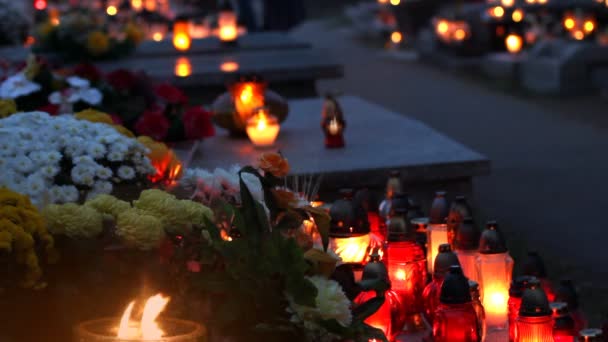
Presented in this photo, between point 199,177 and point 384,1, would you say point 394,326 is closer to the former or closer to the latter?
point 199,177

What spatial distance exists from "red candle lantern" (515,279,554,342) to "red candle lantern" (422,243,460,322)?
0.30 metres

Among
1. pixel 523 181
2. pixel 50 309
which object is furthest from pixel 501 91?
pixel 50 309

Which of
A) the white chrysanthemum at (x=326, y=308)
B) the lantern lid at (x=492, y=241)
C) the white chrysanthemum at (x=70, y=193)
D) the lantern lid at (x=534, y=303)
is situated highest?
the white chrysanthemum at (x=70, y=193)

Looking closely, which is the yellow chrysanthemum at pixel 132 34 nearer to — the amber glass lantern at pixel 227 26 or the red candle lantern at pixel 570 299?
the amber glass lantern at pixel 227 26

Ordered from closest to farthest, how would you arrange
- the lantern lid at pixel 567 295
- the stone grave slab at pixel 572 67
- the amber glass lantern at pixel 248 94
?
the lantern lid at pixel 567 295
the amber glass lantern at pixel 248 94
the stone grave slab at pixel 572 67

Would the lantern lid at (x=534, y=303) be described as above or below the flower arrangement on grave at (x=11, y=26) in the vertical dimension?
below

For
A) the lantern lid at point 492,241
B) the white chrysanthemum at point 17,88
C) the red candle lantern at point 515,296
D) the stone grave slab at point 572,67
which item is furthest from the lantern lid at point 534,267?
the stone grave slab at point 572,67

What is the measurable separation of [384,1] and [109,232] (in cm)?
2169

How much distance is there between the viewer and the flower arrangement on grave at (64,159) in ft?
11.4

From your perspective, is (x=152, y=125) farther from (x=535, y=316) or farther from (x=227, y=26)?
(x=227, y=26)

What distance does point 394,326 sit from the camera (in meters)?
3.40

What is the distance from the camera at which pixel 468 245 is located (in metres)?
3.88

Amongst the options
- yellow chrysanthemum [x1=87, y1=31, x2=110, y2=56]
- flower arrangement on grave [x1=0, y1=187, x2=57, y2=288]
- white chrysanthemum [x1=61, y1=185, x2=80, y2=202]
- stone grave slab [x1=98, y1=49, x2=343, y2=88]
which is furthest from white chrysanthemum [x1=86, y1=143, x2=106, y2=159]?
yellow chrysanthemum [x1=87, y1=31, x2=110, y2=56]

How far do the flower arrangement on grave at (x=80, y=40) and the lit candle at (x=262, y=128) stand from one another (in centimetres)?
457
